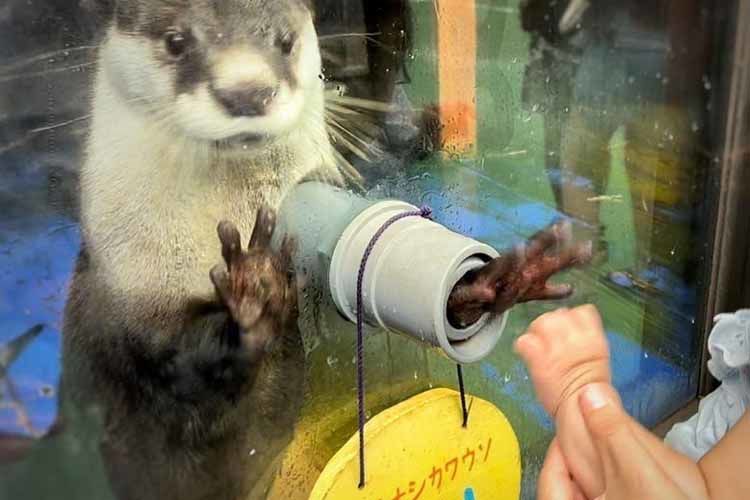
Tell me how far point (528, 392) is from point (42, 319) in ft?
2.03

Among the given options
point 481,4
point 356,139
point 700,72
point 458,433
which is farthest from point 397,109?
point 700,72

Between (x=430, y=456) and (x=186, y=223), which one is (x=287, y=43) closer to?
(x=186, y=223)

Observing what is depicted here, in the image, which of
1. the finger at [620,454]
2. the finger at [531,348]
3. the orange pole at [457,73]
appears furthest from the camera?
the orange pole at [457,73]

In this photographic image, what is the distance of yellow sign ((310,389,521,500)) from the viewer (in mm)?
725

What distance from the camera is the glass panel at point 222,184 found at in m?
0.59

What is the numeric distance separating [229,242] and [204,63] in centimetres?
13

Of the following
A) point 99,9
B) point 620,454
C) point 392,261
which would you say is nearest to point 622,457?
point 620,454

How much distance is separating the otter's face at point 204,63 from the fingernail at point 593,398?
0.30 m

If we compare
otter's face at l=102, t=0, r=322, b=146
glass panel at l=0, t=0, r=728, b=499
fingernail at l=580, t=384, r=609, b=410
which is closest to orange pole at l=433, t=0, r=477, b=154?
glass panel at l=0, t=0, r=728, b=499

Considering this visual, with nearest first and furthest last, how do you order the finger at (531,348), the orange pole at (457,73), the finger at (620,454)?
1. the finger at (620,454)
2. the finger at (531,348)
3. the orange pole at (457,73)

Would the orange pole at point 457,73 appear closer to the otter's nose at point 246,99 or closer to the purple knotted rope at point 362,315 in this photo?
the purple knotted rope at point 362,315

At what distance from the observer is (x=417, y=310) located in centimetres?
68

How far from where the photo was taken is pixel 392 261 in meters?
0.70

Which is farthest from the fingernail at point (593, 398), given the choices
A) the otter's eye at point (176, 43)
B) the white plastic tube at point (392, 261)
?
the otter's eye at point (176, 43)
